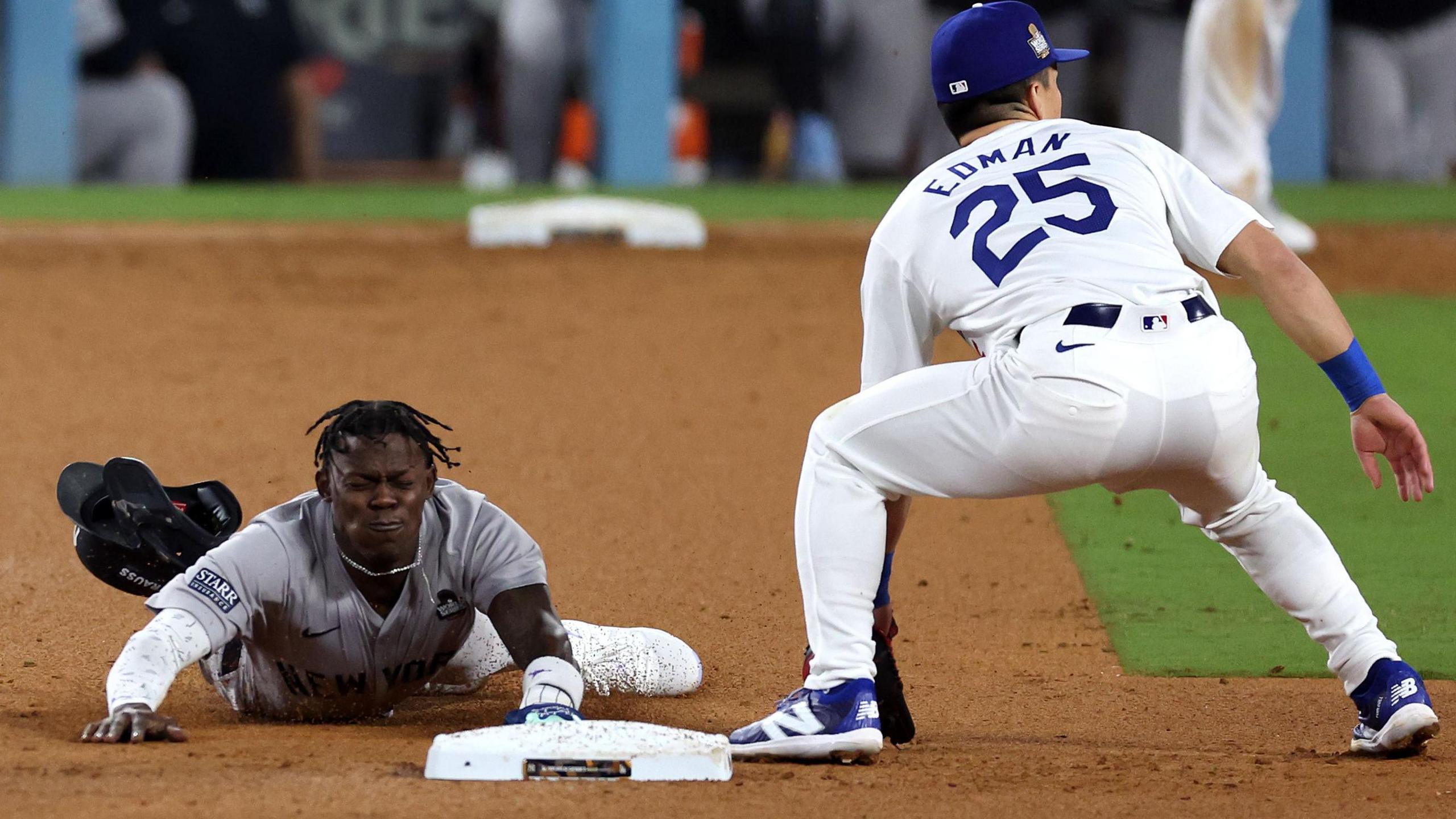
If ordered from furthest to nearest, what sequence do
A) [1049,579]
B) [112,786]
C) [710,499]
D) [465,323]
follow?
[465,323] < [710,499] < [1049,579] < [112,786]

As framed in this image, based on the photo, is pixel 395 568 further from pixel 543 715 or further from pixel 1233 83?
pixel 1233 83

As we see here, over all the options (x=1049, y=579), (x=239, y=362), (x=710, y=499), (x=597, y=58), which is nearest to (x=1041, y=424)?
(x=1049, y=579)

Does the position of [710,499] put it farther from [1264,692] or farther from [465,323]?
[465,323]

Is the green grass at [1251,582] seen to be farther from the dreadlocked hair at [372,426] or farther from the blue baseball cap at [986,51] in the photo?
the dreadlocked hair at [372,426]

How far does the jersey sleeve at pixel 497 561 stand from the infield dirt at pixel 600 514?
35 centimetres

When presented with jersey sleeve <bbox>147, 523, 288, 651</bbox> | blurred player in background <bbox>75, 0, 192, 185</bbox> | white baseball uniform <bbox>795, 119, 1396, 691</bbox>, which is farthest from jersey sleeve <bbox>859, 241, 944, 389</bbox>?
blurred player in background <bbox>75, 0, 192, 185</bbox>

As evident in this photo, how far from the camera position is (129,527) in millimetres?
4586

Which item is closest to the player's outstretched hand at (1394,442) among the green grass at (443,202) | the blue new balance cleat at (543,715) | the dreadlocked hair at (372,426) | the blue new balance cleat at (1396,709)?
the blue new balance cleat at (1396,709)

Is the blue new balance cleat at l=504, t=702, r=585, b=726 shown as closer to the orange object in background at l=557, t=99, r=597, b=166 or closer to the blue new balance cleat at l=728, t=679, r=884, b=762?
the blue new balance cleat at l=728, t=679, r=884, b=762

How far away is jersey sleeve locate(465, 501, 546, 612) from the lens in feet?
13.3

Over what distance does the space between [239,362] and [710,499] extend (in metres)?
3.43

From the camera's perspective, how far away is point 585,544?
6191 millimetres

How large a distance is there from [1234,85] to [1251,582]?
6.17 meters

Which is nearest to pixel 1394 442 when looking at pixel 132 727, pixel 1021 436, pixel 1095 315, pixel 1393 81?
pixel 1095 315
